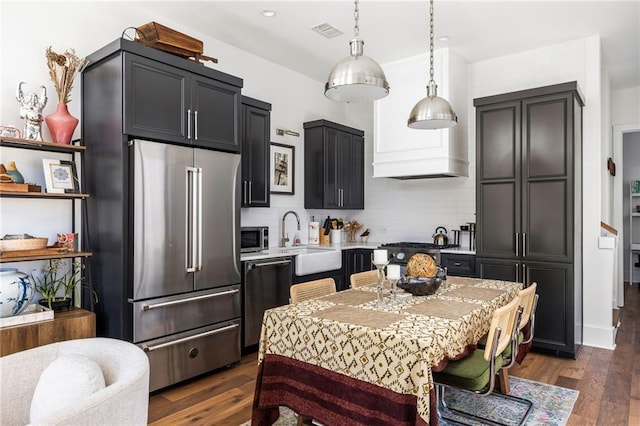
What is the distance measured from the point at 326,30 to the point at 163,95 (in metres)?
1.80

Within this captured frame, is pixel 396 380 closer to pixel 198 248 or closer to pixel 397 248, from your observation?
pixel 198 248

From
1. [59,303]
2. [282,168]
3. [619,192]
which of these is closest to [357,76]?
[59,303]

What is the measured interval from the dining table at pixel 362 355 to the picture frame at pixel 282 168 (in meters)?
2.64

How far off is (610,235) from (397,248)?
84.8 inches

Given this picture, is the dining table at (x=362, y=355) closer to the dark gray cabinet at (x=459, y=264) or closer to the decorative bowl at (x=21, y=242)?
the decorative bowl at (x=21, y=242)

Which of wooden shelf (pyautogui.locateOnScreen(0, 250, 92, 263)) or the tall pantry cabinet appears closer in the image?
wooden shelf (pyautogui.locateOnScreen(0, 250, 92, 263))

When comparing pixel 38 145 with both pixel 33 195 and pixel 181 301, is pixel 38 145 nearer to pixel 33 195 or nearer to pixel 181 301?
pixel 33 195

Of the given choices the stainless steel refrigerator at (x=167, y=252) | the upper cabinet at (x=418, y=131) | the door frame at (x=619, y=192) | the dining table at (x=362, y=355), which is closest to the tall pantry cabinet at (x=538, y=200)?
the upper cabinet at (x=418, y=131)

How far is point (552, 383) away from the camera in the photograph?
3195mm

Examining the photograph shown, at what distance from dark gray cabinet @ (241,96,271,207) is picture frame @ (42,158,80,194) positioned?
1.58 m

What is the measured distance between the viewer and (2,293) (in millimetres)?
2379

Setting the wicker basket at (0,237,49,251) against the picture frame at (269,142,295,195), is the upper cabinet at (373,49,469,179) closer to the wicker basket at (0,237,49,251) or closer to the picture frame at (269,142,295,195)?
the picture frame at (269,142,295,195)

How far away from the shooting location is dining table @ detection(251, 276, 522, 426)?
69.3 inches

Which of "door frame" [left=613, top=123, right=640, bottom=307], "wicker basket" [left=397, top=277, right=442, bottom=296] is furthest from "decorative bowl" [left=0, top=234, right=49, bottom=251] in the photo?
"door frame" [left=613, top=123, right=640, bottom=307]
